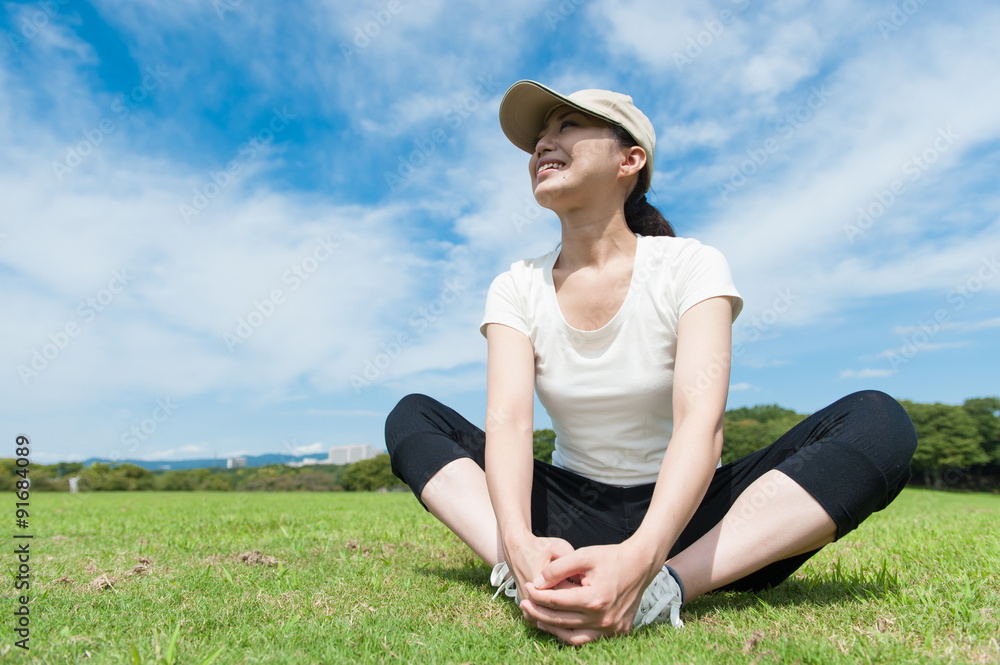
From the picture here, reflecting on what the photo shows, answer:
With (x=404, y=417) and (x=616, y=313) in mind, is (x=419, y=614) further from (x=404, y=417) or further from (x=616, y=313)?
(x=616, y=313)

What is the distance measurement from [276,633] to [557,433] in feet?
5.13

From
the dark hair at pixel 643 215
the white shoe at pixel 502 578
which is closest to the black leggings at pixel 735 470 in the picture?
the white shoe at pixel 502 578

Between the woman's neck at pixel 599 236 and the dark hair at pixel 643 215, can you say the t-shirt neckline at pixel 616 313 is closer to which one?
the woman's neck at pixel 599 236

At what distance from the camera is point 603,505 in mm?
2842

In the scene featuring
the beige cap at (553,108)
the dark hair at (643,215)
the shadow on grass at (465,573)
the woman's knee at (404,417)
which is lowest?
the shadow on grass at (465,573)

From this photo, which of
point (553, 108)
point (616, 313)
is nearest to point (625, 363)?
point (616, 313)

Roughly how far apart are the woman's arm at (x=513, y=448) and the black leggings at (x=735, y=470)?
375 mm

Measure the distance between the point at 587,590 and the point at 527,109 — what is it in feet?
7.61

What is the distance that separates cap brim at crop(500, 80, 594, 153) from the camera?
119 inches

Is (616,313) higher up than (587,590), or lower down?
higher up

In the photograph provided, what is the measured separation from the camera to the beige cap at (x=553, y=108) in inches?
116

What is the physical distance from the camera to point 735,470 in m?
2.75

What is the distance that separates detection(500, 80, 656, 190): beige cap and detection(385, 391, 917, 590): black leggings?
4.92 ft

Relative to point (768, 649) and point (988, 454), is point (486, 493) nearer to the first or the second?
point (768, 649)
